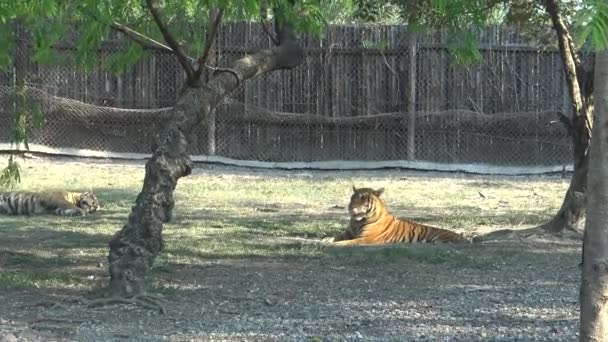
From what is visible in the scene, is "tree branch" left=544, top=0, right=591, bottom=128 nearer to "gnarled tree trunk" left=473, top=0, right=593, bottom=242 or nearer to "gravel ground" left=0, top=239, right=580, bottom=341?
"gnarled tree trunk" left=473, top=0, right=593, bottom=242

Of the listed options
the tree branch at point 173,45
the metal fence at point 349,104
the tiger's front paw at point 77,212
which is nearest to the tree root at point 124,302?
the tree branch at point 173,45

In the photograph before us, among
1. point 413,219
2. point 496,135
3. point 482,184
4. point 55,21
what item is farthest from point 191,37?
point 496,135

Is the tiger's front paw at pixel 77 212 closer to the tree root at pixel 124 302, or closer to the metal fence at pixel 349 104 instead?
the metal fence at pixel 349 104

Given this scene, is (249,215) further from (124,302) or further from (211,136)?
(211,136)

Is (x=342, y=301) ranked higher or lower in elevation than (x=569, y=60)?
lower

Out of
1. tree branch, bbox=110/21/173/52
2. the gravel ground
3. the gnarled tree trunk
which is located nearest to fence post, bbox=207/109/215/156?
the gnarled tree trunk

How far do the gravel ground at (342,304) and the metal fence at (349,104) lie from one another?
8.42m

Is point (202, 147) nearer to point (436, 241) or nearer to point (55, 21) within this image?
point (436, 241)

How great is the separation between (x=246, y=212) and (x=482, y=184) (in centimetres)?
502

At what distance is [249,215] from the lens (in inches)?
509

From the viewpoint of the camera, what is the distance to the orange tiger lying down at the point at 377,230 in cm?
1078

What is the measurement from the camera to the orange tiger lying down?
35.4 ft

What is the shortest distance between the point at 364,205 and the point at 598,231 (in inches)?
266

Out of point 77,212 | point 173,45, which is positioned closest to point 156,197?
point 173,45
